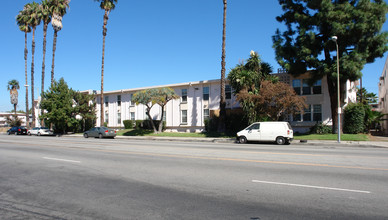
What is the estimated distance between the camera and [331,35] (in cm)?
2067

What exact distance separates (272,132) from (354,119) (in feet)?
31.6

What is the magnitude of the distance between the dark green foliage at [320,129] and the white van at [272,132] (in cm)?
672

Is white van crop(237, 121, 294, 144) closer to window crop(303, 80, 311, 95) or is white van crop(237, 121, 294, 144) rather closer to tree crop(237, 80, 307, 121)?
tree crop(237, 80, 307, 121)

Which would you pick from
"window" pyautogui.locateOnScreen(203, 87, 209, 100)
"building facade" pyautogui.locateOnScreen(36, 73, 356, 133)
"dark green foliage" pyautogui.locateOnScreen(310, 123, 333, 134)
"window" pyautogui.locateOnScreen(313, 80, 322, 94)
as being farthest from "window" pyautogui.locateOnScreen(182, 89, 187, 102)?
"dark green foliage" pyautogui.locateOnScreen(310, 123, 333, 134)

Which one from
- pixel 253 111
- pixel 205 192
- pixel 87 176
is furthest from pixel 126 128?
pixel 205 192

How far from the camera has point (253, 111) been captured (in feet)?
75.4

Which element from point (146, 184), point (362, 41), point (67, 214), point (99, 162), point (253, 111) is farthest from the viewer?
point (253, 111)

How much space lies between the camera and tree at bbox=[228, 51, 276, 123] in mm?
23333

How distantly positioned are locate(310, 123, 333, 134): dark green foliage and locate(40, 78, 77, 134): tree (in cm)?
2957

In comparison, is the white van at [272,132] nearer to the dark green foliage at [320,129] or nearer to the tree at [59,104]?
the dark green foliage at [320,129]

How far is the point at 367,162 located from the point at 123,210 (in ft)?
29.3

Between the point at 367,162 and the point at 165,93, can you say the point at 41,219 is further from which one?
the point at 165,93

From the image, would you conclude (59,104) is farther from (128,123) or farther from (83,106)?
(128,123)

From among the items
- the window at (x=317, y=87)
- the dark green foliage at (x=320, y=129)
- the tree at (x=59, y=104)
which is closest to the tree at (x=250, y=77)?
the window at (x=317, y=87)
